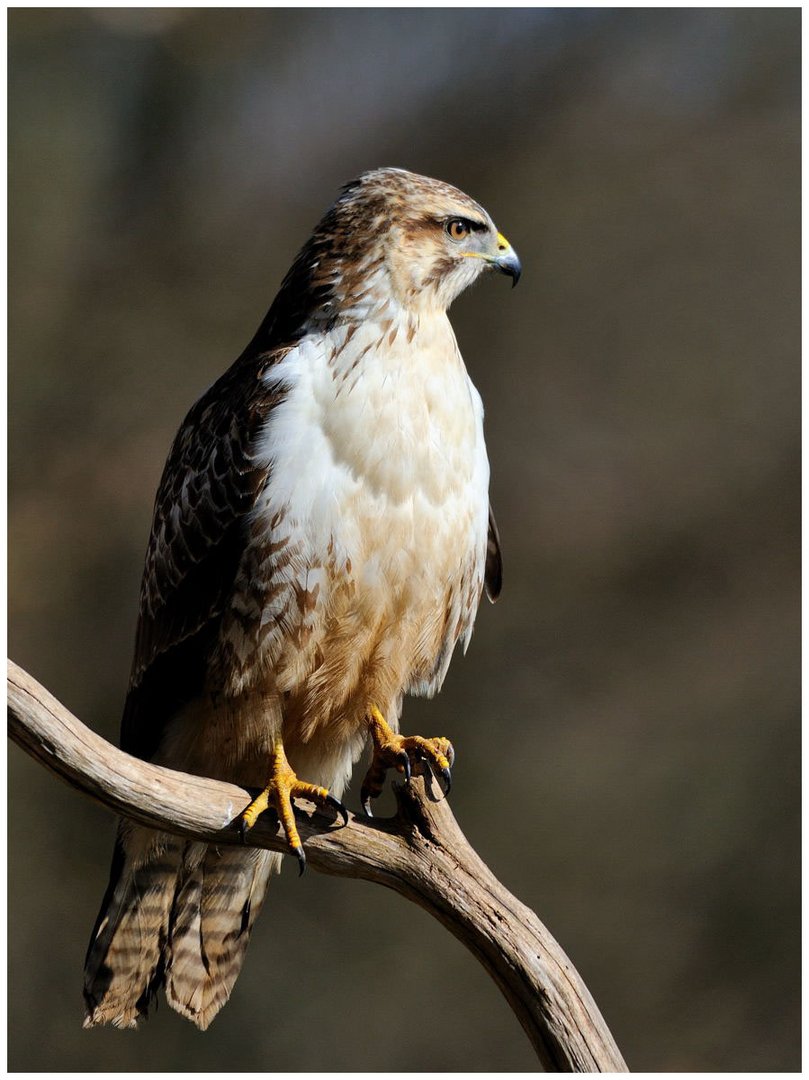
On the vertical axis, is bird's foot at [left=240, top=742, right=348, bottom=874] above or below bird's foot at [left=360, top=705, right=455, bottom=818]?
below

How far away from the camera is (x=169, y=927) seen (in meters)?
Answer: 3.29

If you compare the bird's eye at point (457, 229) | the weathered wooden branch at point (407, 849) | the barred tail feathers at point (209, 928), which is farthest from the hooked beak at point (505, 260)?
the barred tail feathers at point (209, 928)

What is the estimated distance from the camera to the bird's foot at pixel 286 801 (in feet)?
8.75

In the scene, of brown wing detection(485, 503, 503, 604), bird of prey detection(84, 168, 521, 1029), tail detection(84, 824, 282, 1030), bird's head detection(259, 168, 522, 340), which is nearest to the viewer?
bird of prey detection(84, 168, 521, 1029)

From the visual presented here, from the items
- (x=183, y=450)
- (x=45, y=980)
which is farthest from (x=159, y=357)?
(x=183, y=450)

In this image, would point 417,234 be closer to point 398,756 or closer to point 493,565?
point 493,565

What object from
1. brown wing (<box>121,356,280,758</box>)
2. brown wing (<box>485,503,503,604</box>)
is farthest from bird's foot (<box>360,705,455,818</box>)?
brown wing (<box>485,503,503,604</box>)

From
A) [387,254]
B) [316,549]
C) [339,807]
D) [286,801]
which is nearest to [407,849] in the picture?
[339,807]

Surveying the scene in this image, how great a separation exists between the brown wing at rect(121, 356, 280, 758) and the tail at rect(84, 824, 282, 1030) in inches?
12.0

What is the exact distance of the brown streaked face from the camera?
9.59 feet

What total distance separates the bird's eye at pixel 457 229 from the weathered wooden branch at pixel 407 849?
4.19 feet

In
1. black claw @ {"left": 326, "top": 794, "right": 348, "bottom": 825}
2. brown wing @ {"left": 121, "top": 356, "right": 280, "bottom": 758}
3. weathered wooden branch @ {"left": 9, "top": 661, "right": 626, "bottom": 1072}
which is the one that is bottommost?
weathered wooden branch @ {"left": 9, "top": 661, "right": 626, "bottom": 1072}

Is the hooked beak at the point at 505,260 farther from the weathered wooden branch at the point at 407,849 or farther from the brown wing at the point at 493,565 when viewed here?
the weathered wooden branch at the point at 407,849

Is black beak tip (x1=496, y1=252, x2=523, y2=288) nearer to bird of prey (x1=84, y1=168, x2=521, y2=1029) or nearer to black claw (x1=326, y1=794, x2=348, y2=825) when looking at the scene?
bird of prey (x1=84, y1=168, x2=521, y2=1029)
